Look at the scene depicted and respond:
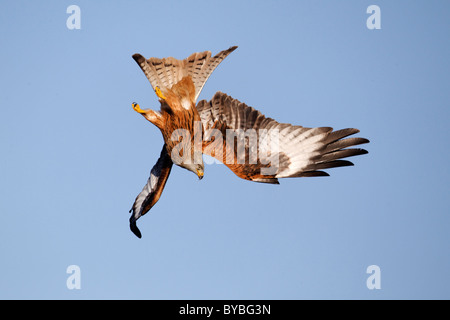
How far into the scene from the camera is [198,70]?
11.0 metres

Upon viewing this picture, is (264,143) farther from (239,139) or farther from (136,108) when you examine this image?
(136,108)

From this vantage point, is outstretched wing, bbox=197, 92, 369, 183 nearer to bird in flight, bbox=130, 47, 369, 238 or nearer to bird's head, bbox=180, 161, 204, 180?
bird in flight, bbox=130, 47, 369, 238

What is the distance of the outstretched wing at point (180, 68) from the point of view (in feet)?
35.8

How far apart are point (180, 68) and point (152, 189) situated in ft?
6.27

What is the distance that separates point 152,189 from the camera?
11438 mm

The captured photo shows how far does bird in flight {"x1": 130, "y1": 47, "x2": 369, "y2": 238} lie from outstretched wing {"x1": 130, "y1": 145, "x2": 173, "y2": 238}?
2.11ft

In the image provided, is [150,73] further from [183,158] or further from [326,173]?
[326,173]

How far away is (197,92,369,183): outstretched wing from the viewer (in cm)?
1041

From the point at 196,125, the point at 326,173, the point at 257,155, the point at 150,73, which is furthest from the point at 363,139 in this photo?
the point at 150,73

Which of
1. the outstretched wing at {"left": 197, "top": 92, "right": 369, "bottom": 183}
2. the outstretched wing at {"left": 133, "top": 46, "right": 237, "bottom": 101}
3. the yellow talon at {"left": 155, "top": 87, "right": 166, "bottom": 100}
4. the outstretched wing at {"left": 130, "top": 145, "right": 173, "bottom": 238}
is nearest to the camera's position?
the outstretched wing at {"left": 197, "top": 92, "right": 369, "bottom": 183}

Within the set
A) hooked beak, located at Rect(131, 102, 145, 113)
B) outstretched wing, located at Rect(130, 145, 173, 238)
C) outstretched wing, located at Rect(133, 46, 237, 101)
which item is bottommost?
outstretched wing, located at Rect(130, 145, 173, 238)

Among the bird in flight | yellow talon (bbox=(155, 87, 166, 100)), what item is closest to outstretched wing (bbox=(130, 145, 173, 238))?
the bird in flight

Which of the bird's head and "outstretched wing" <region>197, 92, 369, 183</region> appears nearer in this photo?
"outstretched wing" <region>197, 92, 369, 183</region>
